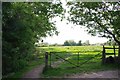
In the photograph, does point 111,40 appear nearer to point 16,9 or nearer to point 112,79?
point 112,79

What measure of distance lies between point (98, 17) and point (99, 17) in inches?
3.2

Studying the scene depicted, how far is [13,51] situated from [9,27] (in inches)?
47.0

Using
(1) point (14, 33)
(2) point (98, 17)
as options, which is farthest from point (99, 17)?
(1) point (14, 33)

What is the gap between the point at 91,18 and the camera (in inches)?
792

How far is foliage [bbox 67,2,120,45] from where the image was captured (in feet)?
60.5

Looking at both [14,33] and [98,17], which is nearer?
[14,33]

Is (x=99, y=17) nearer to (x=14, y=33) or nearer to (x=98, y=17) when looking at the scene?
(x=98, y=17)

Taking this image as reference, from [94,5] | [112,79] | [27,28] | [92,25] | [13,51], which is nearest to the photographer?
[13,51]

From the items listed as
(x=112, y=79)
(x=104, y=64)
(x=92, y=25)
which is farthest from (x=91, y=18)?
(x=112, y=79)

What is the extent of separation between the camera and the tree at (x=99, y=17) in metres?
18.4

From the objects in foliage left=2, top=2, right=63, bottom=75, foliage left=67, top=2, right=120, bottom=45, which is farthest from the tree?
foliage left=2, top=2, right=63, bottom=75

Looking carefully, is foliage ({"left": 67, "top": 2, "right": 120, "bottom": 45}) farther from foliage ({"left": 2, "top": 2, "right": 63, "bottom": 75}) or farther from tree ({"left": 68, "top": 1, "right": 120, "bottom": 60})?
foliage ({"left": 2, "top": 2, "right": 63, "bottom": 75})

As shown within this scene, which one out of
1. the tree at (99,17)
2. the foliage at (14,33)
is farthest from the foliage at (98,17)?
the foliage at (14,33)

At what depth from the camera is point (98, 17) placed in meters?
19.8
